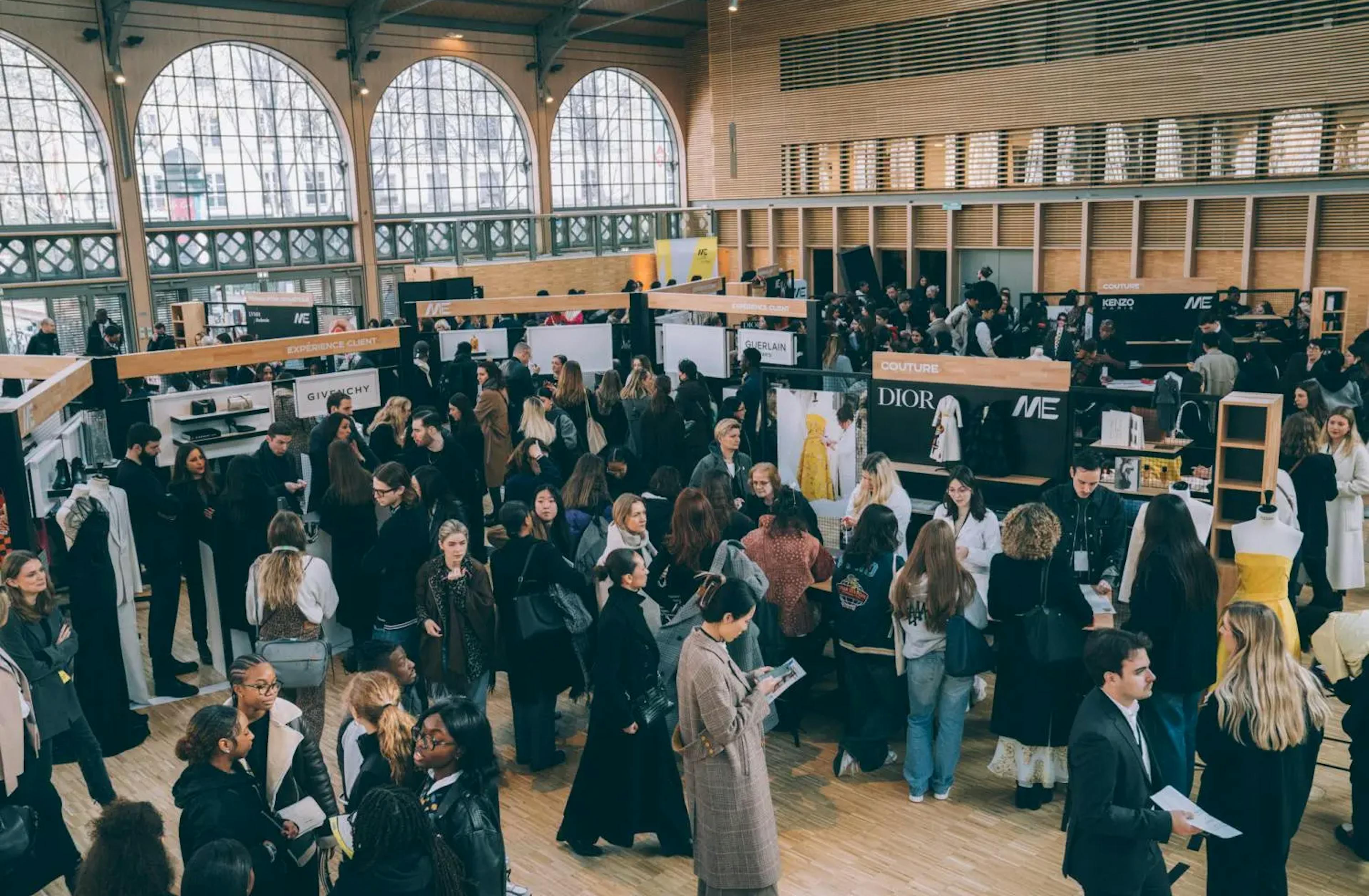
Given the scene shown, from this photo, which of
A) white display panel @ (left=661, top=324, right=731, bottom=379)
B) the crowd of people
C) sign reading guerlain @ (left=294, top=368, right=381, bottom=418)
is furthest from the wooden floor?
white display panel @ (left=661, top=324, right=731, bottom=379)

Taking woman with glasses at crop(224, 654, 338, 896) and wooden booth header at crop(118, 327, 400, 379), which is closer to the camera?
woman with glasses at crop(224, 654, 338, 896)

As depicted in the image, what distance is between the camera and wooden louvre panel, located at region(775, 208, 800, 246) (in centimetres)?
2206

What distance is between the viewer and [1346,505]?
22.6 ft

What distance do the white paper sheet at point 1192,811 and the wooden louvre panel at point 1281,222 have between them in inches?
575

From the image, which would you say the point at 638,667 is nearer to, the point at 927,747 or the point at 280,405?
the point at 927,747

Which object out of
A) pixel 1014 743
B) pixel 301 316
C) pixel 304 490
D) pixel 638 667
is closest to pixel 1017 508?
pixel 1014 743

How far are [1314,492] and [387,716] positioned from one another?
5.67m

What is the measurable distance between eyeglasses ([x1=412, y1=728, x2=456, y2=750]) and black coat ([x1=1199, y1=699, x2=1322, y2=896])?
2.43m

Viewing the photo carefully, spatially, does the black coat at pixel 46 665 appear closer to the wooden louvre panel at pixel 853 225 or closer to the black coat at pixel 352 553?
the black coat at pixel 352 553

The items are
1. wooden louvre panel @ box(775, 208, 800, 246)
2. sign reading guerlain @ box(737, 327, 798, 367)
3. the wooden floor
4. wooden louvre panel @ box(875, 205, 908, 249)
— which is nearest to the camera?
the wooden floor

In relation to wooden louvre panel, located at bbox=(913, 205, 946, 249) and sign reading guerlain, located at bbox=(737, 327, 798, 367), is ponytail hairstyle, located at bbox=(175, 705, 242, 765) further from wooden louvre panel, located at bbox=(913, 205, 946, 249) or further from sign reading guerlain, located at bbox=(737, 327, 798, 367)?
wooden louvre panel, located at bbox=(913, 205, 946, 249)

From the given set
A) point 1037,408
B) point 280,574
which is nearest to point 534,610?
point 280,574

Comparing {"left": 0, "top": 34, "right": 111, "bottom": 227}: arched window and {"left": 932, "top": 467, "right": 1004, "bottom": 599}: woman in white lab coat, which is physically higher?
{"left": 0, "top": 34, "right": 111, "bottom": 227}: arched window

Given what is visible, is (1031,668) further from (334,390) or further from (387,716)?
(334,390)
